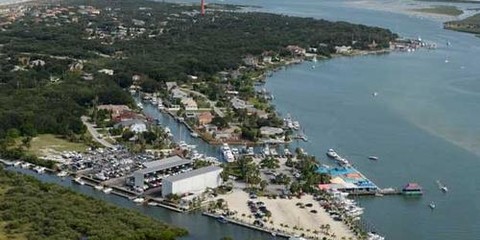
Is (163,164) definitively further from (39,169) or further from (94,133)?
(94,133)

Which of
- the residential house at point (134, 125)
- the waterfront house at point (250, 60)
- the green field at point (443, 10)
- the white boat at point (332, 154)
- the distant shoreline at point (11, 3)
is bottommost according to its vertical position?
the distant shoreline at point (11, 3)

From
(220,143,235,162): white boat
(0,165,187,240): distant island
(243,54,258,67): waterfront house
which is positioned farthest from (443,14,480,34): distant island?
(0,165,187,240): distant island

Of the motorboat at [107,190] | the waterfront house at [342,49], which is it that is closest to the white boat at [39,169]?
the motorboat at [107,190]

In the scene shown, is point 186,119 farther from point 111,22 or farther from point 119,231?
point 111,22

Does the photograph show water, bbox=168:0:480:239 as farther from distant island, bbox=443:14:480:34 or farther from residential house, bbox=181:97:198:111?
distant island, bbox=443:14:480:34

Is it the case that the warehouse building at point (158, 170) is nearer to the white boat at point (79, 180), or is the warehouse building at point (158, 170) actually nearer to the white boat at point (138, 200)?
the white boat at point (138, 200)

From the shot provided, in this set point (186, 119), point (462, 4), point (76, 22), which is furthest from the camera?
point (462, 4)

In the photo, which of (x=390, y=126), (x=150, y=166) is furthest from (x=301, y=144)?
(x=150, y=166)
